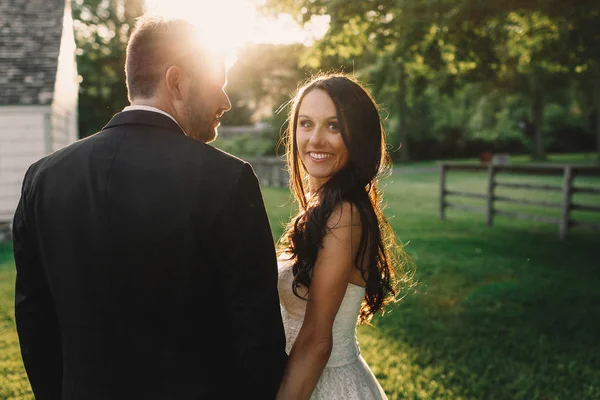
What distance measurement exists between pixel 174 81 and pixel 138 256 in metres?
0.59

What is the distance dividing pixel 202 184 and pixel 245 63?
5140cm

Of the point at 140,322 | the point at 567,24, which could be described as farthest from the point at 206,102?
the point at 567,24

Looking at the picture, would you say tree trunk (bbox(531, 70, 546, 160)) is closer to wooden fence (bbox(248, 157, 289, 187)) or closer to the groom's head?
wooden fence (bbox(248, 157, 289, 187))

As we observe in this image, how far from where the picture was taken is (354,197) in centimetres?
228

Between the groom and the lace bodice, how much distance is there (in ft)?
1.89

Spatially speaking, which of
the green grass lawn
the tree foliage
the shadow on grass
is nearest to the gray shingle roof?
the green grass lawn

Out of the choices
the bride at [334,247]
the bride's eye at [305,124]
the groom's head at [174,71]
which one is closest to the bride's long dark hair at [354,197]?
the bride at [334,247]

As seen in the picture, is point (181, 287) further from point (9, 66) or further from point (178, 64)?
point (9, 66)

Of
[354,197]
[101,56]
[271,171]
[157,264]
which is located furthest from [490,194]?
[101,56]

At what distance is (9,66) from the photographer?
543 inches

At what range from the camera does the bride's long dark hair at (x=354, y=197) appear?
7.18 feet

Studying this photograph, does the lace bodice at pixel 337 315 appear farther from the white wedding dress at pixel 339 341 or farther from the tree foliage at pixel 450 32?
the tree foliage at pixel 450 32

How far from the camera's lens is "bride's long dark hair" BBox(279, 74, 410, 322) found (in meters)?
2.19

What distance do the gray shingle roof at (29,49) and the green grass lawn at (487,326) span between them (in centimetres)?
437
